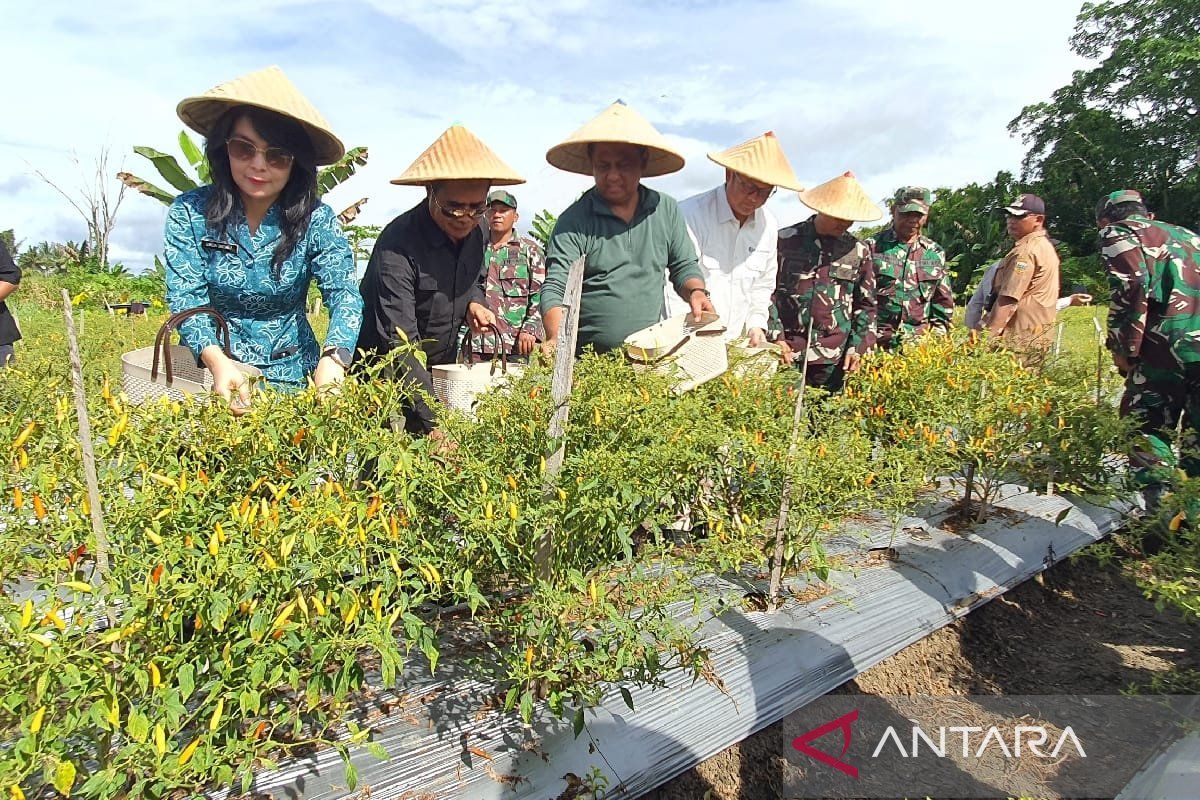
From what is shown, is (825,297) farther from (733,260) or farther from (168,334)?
(168,334)

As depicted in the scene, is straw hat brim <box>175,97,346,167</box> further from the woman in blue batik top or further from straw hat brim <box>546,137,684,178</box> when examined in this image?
straw hat brim <box>546,137,684,178</box>

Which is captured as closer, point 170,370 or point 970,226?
point 170,370

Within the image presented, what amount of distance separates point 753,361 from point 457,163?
128cm

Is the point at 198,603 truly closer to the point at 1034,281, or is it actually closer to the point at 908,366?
the point at 908,366

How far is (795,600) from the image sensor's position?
259cm

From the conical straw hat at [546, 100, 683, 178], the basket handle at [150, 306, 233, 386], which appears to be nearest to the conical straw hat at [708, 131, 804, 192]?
the conical straw hat at [546, 100, 683, 178]

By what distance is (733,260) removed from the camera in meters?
3.48

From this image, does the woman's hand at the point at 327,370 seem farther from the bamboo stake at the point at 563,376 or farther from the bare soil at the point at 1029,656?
the bare soil at the point at 1029,656

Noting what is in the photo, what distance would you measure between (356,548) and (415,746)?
0.64 m

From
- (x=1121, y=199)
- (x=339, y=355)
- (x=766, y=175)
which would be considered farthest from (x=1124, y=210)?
(x=339, y=355)

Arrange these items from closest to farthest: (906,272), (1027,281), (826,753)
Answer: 1. (826,753)
2. (1027,281)
3. (906,272)

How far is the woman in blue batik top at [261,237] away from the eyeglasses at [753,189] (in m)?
1.83

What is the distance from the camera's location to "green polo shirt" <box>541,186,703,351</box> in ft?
9.52

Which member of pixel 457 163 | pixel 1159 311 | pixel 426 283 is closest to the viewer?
pixel 457 163
